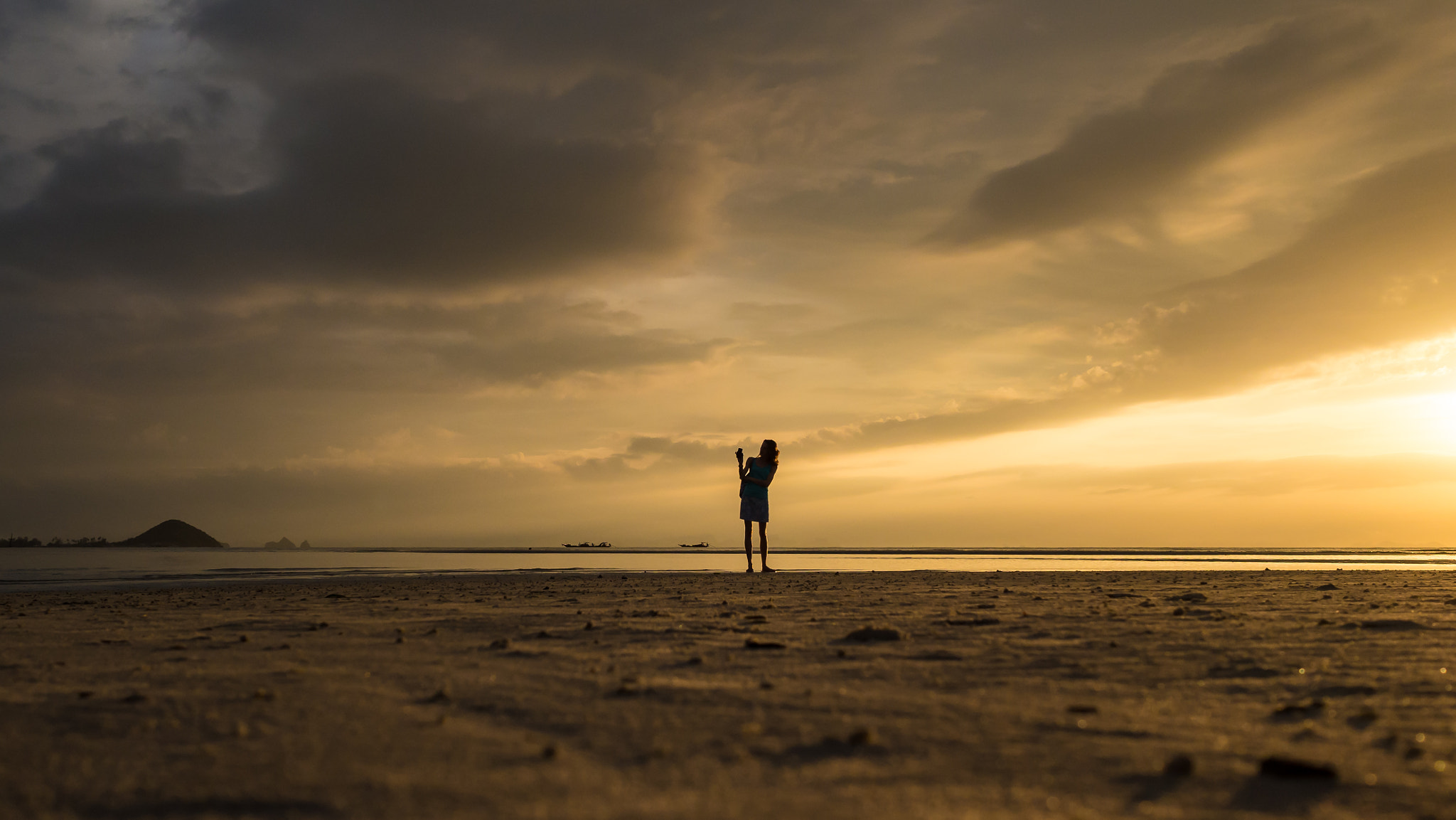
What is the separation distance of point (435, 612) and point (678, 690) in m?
5.27

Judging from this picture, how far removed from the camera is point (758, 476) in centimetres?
1811

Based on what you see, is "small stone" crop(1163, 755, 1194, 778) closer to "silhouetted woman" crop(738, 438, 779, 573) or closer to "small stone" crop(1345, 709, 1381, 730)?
"small stone" crop(1345, 709, 1381, 730)

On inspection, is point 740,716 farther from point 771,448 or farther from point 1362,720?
point 771,448

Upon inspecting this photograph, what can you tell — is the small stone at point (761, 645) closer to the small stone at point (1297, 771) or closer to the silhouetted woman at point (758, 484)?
the small stone at point (1297, 771)

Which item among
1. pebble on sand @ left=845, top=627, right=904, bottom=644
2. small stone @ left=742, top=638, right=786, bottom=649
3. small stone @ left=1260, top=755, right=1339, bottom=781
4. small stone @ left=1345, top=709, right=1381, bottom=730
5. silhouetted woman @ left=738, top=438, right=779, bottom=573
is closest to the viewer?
small stone @ left=1260, top=755, right=1339, bottom=781

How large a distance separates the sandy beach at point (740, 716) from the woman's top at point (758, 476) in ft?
33.8

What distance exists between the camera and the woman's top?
18.0 m

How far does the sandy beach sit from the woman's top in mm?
10294

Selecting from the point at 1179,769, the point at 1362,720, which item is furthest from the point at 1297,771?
the point at 1362,720

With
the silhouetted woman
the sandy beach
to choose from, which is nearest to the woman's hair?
the silhouetted woman

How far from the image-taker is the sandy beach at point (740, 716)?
2.65 meters

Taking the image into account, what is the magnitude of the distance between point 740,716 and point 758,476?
14.4 m

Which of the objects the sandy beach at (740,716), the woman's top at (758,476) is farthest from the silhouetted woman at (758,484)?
the sandy beach at (740,716)

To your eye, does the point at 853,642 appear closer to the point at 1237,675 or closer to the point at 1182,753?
the point at 1237,675
